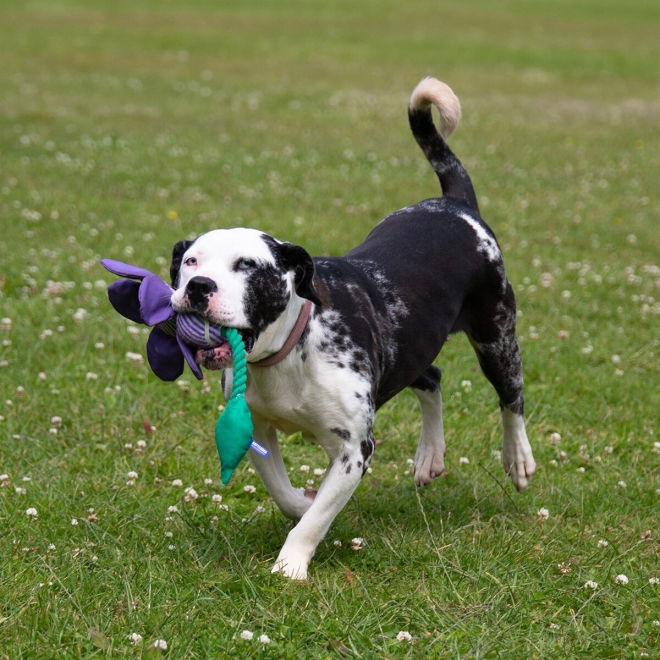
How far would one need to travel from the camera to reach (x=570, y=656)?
13.0 feet

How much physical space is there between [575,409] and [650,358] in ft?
4.22

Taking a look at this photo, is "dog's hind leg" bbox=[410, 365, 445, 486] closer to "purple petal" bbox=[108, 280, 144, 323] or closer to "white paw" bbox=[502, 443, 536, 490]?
"white paw" bbox=[502, 443, 536, 490]

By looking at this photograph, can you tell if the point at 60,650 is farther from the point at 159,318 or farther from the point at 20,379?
the point at 20,379

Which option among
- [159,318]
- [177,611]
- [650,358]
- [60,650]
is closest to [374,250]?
[159,318]

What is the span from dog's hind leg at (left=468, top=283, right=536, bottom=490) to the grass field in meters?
0.15

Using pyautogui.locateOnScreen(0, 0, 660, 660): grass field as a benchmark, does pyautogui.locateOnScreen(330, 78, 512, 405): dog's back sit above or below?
above

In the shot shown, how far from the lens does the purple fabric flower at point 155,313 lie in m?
4.41

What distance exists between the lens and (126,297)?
473 centimetres

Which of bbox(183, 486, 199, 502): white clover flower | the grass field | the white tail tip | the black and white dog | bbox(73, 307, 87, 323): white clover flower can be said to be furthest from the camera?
bbox(73, 307, 87, 323): white clover flower

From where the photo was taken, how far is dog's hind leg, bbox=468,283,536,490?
5.73 metres

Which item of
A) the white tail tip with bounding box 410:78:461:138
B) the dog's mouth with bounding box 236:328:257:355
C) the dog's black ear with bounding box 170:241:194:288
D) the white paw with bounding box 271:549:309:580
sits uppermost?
the white tail tip with bounding box 410:78:461:138

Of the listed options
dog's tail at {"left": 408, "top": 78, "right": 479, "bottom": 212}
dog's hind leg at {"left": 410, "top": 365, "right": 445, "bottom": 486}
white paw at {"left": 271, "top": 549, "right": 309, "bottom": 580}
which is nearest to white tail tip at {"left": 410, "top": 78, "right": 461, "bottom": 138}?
dog's tail at {"left": 408, "top": 78, "right": 479, "bottom": 212}

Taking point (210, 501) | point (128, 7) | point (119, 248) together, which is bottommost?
point (128, 7)

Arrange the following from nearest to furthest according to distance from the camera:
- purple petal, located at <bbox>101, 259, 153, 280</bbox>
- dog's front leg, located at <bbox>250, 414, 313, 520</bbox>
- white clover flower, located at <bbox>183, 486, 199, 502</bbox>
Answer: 1. purple petal, located at <bbox>101, 259, 153, 280</bbox>
2. dog's front leg, located at <bbox>250, 414, 313, 520</bbox>
3. white clover flower, located at <bbox>183, 486, 199, 502</bbox>
